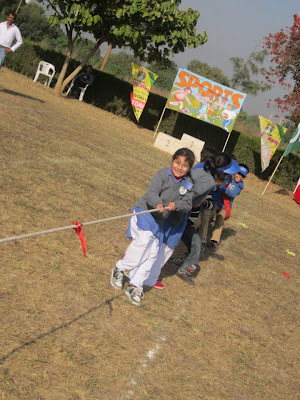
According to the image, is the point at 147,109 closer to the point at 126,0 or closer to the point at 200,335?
the point at 126,0

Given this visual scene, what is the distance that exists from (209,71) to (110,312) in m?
47.3

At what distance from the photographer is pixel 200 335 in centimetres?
414

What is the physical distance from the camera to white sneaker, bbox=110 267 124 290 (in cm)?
431

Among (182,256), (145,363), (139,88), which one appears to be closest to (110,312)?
(145,363)

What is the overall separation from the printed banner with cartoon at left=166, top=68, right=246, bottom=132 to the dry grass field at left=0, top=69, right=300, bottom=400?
904 cm

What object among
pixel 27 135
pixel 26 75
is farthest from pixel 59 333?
pixel 26 75

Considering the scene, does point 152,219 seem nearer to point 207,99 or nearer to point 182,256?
point 182,256

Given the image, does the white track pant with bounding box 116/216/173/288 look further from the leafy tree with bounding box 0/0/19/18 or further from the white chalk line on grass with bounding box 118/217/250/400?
the leafy tree with bounding box 0/0/19/18

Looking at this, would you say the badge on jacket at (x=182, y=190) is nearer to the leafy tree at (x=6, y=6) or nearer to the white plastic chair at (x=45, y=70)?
the white plastic chair at (x=45, y=70)

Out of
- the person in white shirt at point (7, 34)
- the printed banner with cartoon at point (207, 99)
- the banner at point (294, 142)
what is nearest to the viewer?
the person in white shirt at point (7, 34)

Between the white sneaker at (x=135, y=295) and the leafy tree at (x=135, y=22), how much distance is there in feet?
48.0

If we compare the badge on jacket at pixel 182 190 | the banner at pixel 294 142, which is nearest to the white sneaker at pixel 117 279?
Result: the badge on jacket at pixel 182 190

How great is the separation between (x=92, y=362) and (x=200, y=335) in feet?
4.24

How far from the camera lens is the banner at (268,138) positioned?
53.0 ft
